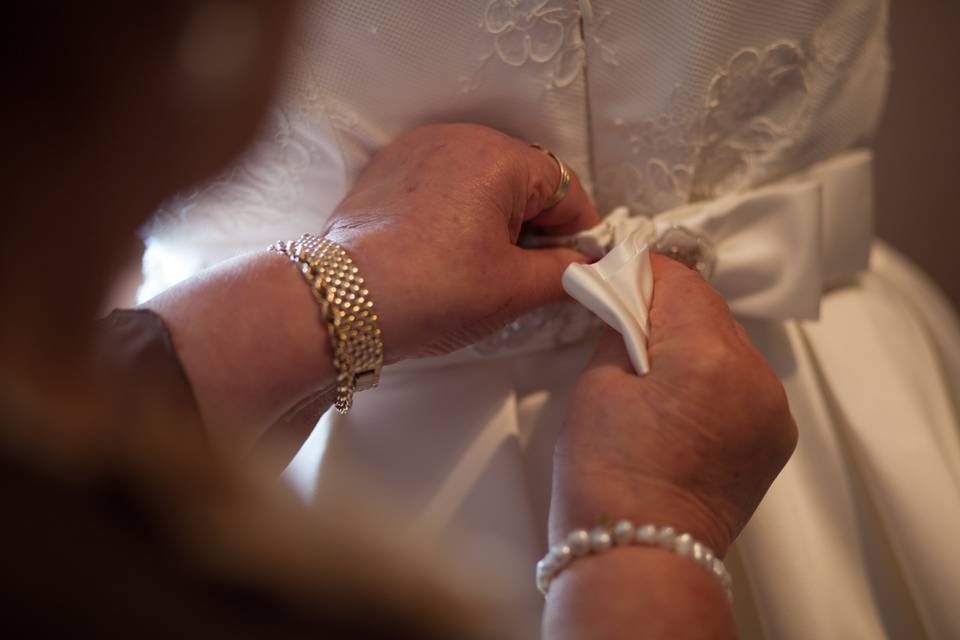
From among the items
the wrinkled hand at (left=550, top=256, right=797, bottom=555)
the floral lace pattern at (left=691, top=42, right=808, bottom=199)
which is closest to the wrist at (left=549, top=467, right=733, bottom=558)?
the wrinkled hand at (left=550, top=256, right=797, bottom=555)

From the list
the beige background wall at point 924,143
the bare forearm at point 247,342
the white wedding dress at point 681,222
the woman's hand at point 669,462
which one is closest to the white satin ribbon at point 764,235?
the white wedding dress at point 681,222

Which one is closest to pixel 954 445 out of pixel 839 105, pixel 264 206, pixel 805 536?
pixel 805 536

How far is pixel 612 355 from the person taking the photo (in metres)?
0.54

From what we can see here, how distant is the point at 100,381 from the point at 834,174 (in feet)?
2.09

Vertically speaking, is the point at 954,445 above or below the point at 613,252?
below

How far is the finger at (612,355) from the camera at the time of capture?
20.6 inches

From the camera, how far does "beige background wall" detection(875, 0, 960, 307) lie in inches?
45.3

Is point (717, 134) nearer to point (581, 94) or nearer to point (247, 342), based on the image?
point (581, 94)

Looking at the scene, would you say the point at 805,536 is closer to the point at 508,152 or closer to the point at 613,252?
the point at 613,252

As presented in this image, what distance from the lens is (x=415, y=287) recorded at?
505mm

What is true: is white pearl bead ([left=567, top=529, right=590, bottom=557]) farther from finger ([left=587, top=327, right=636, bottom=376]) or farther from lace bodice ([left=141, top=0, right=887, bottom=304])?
lace bodice ([left=141, top=0, right=887, bottom=304])

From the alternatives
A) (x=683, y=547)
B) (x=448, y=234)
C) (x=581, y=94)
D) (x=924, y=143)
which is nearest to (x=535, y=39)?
(x=581, y=94)

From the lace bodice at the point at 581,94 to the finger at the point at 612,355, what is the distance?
18 cm

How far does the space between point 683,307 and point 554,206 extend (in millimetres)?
134
